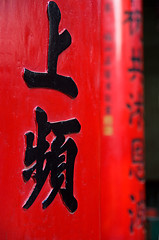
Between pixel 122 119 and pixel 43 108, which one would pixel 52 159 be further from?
pixel 122 119

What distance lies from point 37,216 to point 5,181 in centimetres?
20

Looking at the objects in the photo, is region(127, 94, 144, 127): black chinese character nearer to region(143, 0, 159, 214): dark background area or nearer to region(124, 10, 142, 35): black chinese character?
region(124, 10, 142, 35): black chinese character

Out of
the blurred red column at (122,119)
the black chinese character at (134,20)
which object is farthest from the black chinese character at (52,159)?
the black chinese character at (134,20)

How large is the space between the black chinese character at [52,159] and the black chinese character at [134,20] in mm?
Answer: 2033

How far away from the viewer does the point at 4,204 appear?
104 cm

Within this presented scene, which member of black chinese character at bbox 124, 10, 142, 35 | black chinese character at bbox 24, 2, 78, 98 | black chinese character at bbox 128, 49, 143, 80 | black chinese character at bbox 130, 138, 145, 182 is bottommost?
black chinese character at bbox 130, 138, 145, 182

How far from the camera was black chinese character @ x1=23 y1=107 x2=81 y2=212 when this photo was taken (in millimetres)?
1132

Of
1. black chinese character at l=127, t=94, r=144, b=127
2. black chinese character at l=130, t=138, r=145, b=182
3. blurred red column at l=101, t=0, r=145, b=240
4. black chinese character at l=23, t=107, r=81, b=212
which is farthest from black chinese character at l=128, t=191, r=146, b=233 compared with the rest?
black chinese character at l=23, t=107, r=81, b=212

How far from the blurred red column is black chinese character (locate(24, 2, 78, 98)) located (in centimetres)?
179

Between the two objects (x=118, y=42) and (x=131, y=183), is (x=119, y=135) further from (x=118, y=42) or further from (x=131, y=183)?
(x=118, y=42)

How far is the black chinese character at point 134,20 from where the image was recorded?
3000 mm

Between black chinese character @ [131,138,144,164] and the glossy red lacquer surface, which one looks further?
black chinese character @ [131,138,144,164]

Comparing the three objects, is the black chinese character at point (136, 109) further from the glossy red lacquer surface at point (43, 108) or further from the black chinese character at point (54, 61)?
the black chinese character at point (54, 61)

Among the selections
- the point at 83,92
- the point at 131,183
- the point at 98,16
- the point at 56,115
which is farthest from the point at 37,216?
the point at 131,183
